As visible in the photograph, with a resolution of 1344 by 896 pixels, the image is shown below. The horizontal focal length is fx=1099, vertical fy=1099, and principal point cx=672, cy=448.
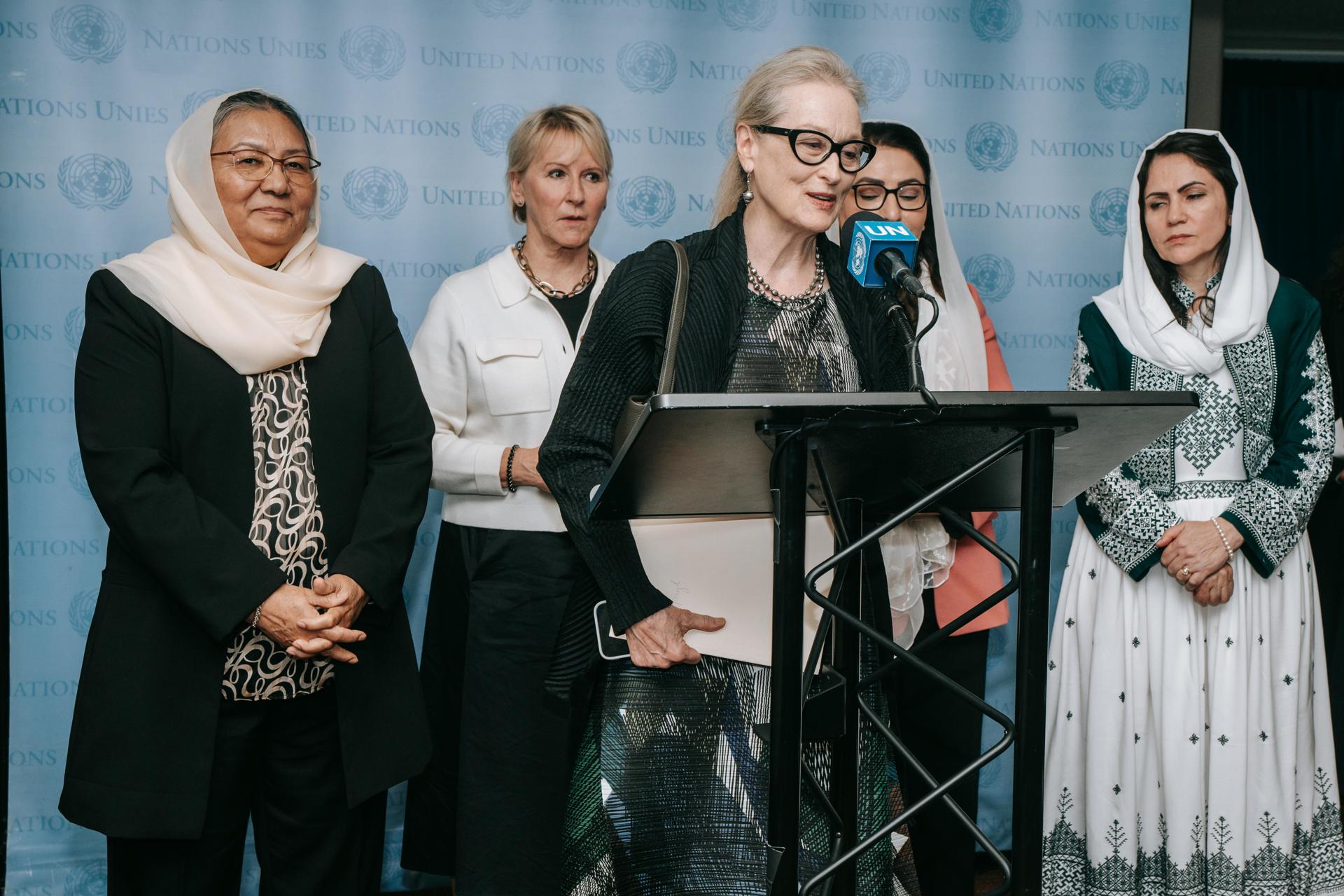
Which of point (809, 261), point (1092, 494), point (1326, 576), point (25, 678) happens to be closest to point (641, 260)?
point (809, 261)

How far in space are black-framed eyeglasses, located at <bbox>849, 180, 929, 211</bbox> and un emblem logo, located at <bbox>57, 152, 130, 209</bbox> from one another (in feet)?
6.01

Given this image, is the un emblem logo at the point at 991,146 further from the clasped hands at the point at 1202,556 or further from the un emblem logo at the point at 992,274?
the clasped hands at the point at 1202,556

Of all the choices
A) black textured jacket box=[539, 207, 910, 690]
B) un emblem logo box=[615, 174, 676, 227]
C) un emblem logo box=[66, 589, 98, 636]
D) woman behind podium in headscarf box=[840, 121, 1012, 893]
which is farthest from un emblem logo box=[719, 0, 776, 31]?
un emblem logo box=[66, 589, 98, 636]

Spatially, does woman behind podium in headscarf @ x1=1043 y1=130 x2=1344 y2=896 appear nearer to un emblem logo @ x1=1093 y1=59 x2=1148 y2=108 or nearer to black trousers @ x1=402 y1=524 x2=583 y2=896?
un emblem logo @ x1=1093 y1=59 x2=1148 y2=108

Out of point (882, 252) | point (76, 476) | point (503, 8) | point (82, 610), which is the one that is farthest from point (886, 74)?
point (82, 610)

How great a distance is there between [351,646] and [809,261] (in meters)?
1.07

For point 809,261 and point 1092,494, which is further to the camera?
point 1092,494

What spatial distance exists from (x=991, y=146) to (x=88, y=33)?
2.44 meters

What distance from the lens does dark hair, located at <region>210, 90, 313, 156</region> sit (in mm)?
2062

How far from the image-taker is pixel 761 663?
1485mm

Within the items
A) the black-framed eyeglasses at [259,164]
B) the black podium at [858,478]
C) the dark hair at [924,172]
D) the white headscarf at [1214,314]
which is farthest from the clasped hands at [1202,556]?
the black-framed eyeglasses at [259,164]

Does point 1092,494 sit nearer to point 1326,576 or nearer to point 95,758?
point 1326,576

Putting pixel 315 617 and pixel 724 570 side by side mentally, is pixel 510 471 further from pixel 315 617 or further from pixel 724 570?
pixel 724 570

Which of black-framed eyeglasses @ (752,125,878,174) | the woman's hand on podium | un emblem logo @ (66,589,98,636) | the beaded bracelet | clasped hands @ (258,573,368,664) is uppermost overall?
black-framed eyeglasses @ (752,125,878,174)
